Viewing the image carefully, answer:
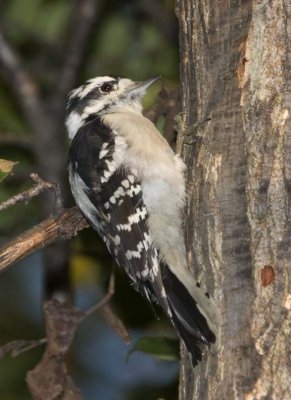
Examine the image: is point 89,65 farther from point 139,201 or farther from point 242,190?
point 242,190

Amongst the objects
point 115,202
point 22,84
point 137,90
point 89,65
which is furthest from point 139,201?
point 89,65

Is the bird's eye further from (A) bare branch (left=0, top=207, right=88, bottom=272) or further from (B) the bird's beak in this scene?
(A) bare branch (left=0, top=207, right=88, bottom=272)

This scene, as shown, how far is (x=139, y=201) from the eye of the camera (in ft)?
14.3

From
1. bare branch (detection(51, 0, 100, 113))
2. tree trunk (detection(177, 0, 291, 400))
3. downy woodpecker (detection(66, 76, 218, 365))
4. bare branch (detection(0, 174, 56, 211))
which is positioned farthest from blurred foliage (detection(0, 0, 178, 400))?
tree trunk (detection(177, 0, 291, 400))

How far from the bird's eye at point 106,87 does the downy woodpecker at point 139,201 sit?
33cm

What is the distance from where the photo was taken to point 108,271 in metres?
6.86

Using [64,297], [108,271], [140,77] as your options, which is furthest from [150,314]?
→ [140,77]

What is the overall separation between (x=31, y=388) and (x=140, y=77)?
3057mm

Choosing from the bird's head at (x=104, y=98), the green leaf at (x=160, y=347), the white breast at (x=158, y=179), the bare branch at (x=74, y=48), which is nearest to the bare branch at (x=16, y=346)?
the green leaf at (x=160, y=347)

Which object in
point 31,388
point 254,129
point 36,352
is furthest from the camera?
point 36,352

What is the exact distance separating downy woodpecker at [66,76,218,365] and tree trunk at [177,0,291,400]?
0.82 feet

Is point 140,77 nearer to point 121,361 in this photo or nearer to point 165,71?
point 165,71

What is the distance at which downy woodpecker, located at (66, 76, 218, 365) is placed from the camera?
404 centimetres

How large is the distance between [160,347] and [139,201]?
975 mm
